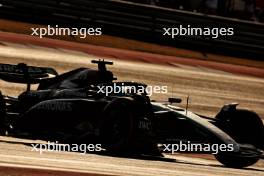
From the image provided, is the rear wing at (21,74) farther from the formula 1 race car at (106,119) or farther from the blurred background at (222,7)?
the blurred background at (222,7)

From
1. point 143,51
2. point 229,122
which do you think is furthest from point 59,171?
point 143,51

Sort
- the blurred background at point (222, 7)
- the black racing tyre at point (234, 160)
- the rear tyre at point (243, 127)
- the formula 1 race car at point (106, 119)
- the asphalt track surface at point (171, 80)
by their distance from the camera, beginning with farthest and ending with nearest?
the blurred background at point (222, 7) < the rear tyre at point (243, 127) < the black racing tyre at point (234, 160) < the asphalt track surface at point (171, 80) < the formula 1 race car at point (106, 119)

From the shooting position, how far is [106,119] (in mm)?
10336

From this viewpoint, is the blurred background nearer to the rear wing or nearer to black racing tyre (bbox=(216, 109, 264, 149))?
black racing tyre (bbox=(216, 109, 264, 149))

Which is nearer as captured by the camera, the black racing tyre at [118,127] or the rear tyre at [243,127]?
the black racing tyre at [118,127]

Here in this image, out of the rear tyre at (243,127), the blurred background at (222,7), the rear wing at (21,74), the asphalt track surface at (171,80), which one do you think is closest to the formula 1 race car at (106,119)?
the rear wing at (21,74)

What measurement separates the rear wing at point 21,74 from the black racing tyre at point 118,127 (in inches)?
77.6

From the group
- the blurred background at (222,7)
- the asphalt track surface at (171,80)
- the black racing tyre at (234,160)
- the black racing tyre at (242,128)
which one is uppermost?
the blurred background at (222,7)

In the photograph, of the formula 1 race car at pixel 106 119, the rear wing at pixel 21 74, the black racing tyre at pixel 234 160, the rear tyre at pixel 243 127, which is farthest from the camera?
the rear tyre at pixel 243 127

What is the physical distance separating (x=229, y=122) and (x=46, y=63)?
27.1 feet

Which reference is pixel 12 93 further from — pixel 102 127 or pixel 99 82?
pixel 102 127

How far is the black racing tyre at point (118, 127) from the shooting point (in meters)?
10.2

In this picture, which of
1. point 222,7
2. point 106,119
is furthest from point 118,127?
point 222,7

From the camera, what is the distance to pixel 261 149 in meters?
12.4
